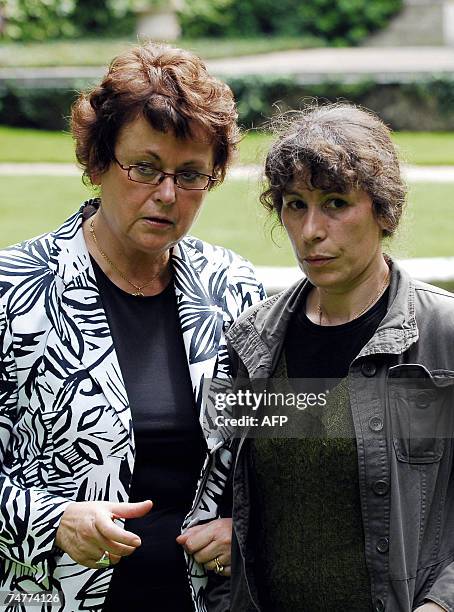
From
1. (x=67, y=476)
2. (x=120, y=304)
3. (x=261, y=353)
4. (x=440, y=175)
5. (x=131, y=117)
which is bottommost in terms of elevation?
(x=67, y=476)

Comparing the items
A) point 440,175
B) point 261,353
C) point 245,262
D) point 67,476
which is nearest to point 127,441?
point 67,476

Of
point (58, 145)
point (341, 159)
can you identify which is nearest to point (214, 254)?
point (341, 159)

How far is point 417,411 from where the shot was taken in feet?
8.48

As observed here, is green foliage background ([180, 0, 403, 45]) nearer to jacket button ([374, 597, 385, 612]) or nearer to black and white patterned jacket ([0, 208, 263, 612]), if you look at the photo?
black and white patterned jacket ([0, 208, 263, 612])

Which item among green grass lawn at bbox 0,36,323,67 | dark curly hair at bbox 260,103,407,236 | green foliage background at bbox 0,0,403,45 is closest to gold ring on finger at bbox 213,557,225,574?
dark curly hair at bbox 260,103,407,236

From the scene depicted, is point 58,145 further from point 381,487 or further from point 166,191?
point 381,487

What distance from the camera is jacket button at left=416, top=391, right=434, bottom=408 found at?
2.56 m

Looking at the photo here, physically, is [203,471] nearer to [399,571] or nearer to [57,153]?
[399,571]

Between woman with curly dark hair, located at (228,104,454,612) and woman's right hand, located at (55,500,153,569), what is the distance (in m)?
0.29

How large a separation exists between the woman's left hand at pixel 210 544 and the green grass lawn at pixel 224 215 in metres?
3.30

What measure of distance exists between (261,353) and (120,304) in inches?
17.7

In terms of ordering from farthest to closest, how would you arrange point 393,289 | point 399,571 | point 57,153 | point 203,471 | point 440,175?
point 57,153
point 440,175
point 203,471
point 393,289
point 399,571

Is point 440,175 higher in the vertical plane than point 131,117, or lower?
higher

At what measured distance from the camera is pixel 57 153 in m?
13.4
